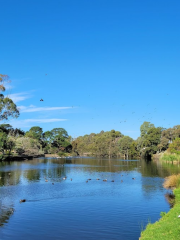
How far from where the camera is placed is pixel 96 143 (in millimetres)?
167875

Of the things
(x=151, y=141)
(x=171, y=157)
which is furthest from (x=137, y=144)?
(x=171, y=157)

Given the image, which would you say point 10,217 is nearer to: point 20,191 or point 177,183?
point 20,191

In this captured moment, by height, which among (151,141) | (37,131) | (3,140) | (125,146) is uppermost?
(37,131)

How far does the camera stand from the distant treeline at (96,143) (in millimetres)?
104500

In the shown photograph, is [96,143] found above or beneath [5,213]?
above

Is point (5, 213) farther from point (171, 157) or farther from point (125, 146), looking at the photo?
point (125, 146)

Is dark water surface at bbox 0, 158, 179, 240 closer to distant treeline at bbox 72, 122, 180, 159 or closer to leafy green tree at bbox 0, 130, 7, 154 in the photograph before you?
leafy green tree at bbox 0, 130, 7, 154

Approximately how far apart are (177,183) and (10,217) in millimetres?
20350

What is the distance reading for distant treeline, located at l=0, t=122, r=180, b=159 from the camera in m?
104

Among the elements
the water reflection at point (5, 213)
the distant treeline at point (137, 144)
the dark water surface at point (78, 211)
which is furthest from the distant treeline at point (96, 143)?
the water reflection at point (5, 213)

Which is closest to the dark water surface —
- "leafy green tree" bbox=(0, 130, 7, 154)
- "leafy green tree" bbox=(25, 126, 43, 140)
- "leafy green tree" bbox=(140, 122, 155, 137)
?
"leafy green tree" bbox=(0, 130, 7, 154)

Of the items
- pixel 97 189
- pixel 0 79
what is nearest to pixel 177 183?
pixel 97 189

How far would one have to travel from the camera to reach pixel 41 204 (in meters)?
26.8

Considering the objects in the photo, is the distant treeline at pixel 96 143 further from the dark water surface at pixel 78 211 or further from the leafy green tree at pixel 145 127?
the dark water surface at pixel 78 211
